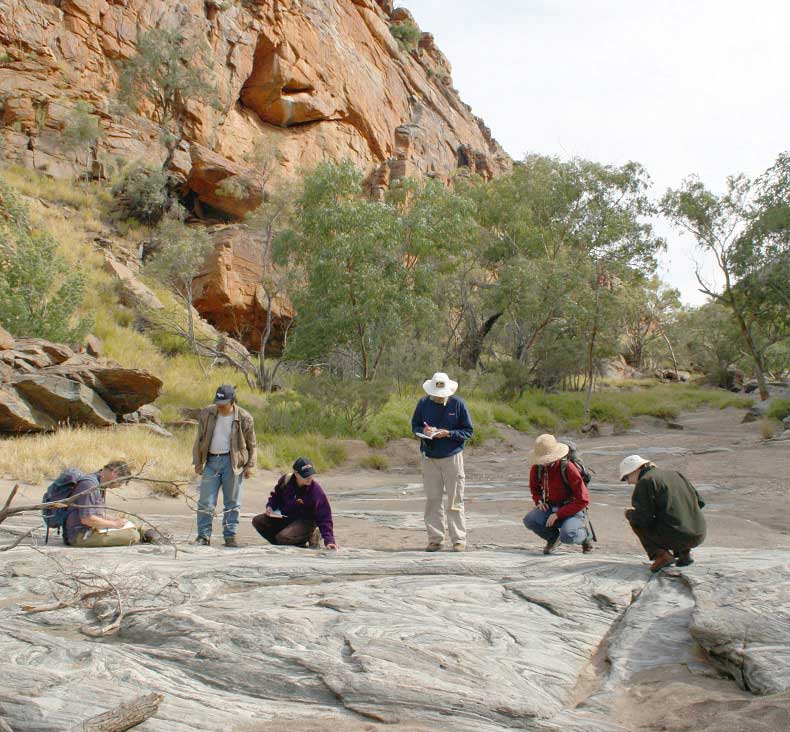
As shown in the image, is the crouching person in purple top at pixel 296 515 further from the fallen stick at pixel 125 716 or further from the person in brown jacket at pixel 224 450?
the fallen stick at pixel 125 716

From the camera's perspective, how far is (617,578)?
6.03m

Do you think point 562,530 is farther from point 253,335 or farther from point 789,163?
point 789,163

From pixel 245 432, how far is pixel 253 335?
2091cm

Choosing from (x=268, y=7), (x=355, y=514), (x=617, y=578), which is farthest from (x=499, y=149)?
(x=617, y=578)

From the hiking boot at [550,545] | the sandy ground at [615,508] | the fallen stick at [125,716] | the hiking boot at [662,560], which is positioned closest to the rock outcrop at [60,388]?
the sandy ground at [615,508]

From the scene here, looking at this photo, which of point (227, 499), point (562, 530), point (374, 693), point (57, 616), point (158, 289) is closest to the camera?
point (374, 693)

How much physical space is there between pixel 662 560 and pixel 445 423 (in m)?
2.47

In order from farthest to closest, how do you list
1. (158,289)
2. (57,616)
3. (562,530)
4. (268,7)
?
(268,7), (158,289), (562,530), (57,616)

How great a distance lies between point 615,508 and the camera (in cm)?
1149

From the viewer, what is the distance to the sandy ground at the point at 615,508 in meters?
3.90

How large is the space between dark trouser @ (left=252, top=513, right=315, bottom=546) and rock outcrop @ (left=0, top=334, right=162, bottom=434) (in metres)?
7.11

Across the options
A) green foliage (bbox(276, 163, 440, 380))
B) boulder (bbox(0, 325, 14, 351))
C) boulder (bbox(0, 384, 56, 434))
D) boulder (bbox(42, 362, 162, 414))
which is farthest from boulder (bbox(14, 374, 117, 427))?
green foliage (bbox(276, 163, 440, 380))

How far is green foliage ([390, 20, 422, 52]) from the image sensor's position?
54.3 m

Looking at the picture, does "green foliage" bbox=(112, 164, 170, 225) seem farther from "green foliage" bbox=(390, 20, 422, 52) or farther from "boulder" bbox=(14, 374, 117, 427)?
"green foliage" bbox=(390, 20, 422, 52)
